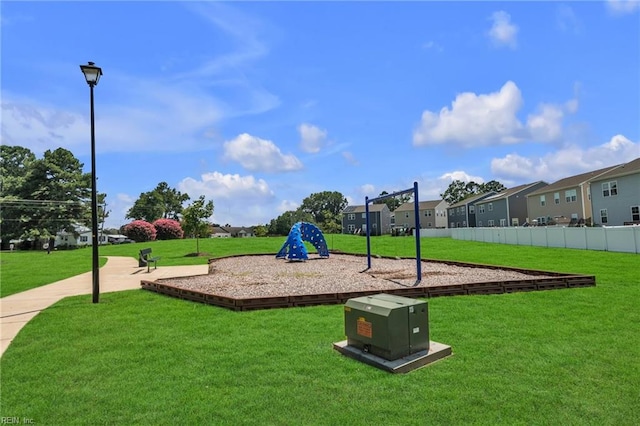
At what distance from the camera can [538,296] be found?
818cm

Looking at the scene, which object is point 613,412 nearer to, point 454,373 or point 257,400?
point 454,373

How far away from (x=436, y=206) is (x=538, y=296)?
5900cm

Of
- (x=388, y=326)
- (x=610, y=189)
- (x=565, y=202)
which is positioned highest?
(x=610, y=189)

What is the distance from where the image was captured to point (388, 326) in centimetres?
426

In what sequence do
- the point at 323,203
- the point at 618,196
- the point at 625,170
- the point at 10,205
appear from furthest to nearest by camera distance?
the point at 323,203
the point at 10,205
the point at 618,196
the point at 625,170

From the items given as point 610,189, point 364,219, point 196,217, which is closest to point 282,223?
point 364,219

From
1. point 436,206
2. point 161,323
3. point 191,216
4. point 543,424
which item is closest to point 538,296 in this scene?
point 543,424

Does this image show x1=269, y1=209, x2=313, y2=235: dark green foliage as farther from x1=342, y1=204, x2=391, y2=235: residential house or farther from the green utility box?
the green utility box

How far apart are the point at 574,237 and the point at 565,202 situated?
60.2ft

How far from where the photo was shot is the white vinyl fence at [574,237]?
18.4 metres

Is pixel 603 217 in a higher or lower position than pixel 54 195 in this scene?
lower

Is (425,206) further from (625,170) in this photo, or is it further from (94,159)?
→ (94,159)

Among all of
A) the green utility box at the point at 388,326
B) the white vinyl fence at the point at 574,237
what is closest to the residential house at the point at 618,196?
the white vinyl fence at the point at 574,237

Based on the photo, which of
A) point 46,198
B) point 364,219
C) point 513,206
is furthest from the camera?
point 364,219
